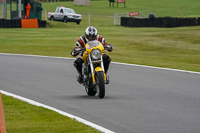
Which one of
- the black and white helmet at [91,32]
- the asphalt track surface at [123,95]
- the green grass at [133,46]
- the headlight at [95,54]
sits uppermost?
the black and white helmet at [91,32]

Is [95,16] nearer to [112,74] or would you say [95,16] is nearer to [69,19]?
[69,19]

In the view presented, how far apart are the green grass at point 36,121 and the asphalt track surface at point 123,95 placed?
1.29 feet

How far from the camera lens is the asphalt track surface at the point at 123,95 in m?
7.88

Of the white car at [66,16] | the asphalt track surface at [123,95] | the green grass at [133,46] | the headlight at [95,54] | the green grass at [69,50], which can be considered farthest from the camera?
the white car at [66,16]

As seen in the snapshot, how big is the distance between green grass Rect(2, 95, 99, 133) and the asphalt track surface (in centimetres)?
39

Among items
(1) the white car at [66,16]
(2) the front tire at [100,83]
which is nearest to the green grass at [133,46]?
(2) the front tire at [100,83]

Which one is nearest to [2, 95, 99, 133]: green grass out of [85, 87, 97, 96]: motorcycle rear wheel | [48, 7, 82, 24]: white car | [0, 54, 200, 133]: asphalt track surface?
[0, 54, 200, 133]: asphalt track surface

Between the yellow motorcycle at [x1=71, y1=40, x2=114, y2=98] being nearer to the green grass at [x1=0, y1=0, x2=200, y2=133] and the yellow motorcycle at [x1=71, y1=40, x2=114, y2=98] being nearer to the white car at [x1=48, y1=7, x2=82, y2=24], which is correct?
the green grass at [x1=0, y1=0, x2=200, y2=133]

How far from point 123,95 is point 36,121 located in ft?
11.0

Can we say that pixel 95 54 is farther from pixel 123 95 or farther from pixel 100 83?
pixel 123 95

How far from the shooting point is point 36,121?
7.86 m

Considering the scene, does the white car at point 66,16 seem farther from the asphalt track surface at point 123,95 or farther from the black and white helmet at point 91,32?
the black and white helmet at point 91,32

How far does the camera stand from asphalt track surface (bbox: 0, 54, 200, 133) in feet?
25.9

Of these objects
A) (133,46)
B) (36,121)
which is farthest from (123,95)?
(133,46)
